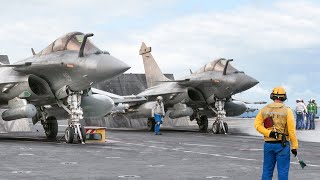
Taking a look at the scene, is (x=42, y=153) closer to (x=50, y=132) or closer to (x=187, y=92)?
(x=50, y=132)

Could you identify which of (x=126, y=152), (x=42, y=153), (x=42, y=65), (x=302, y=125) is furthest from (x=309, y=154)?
(x=302, y=125)

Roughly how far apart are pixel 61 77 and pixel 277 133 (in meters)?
12.3

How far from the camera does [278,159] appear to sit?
8.80 m

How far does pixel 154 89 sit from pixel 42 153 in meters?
16.3

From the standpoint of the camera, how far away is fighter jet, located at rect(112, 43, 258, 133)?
26.7m

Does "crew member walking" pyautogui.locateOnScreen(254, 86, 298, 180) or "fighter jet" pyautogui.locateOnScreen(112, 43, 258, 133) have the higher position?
"fighter jet" pyautogui.locateOnScreen(112, 43, 258, 133)

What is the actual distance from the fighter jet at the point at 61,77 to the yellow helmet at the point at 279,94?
33.5 ft

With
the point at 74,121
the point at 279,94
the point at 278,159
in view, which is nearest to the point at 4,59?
the point at 74,121

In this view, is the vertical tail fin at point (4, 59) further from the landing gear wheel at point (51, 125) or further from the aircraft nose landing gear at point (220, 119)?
the aircraft nose landing gear at point (220, 119)

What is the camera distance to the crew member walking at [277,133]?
8.79m

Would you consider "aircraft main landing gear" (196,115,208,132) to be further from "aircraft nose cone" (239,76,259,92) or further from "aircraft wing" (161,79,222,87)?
"aircraft nose cone" (239,76,259,92)

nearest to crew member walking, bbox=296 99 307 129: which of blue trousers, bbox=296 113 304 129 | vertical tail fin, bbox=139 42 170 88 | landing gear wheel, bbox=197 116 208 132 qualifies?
blue trousers, bbox=296 113 304 129

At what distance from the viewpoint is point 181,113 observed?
28.4 metres

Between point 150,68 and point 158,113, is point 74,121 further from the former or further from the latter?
point 150,68
